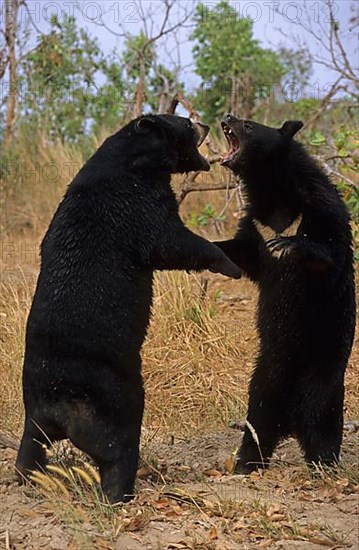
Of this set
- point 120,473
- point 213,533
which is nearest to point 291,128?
point 120,473

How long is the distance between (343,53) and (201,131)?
6195 mm

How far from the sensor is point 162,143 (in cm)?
467

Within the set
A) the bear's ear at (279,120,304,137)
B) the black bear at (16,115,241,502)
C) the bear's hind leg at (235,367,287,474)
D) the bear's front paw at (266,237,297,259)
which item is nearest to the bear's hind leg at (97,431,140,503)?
the black bear at (16,115,241,502)

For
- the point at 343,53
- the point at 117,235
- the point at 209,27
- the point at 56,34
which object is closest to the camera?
the point at 117,235

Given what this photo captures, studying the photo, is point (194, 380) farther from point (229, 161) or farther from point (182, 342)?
point (229, 161)

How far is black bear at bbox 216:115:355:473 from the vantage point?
4.66 meters

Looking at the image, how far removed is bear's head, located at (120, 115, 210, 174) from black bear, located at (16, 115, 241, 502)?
0.03 metres

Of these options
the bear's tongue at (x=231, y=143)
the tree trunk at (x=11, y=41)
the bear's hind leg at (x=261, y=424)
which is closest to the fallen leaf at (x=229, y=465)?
the bear's hind leg at (x=261, y=424)

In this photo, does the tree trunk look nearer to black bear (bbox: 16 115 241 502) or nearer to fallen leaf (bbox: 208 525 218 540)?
black bear (bbox: 16 115 241 502)

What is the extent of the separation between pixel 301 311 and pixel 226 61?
11727mm

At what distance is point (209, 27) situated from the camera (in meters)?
16.4

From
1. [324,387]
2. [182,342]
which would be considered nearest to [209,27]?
[182,342]

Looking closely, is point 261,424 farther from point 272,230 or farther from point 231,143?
point 231,143

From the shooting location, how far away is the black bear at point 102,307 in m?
4.17
